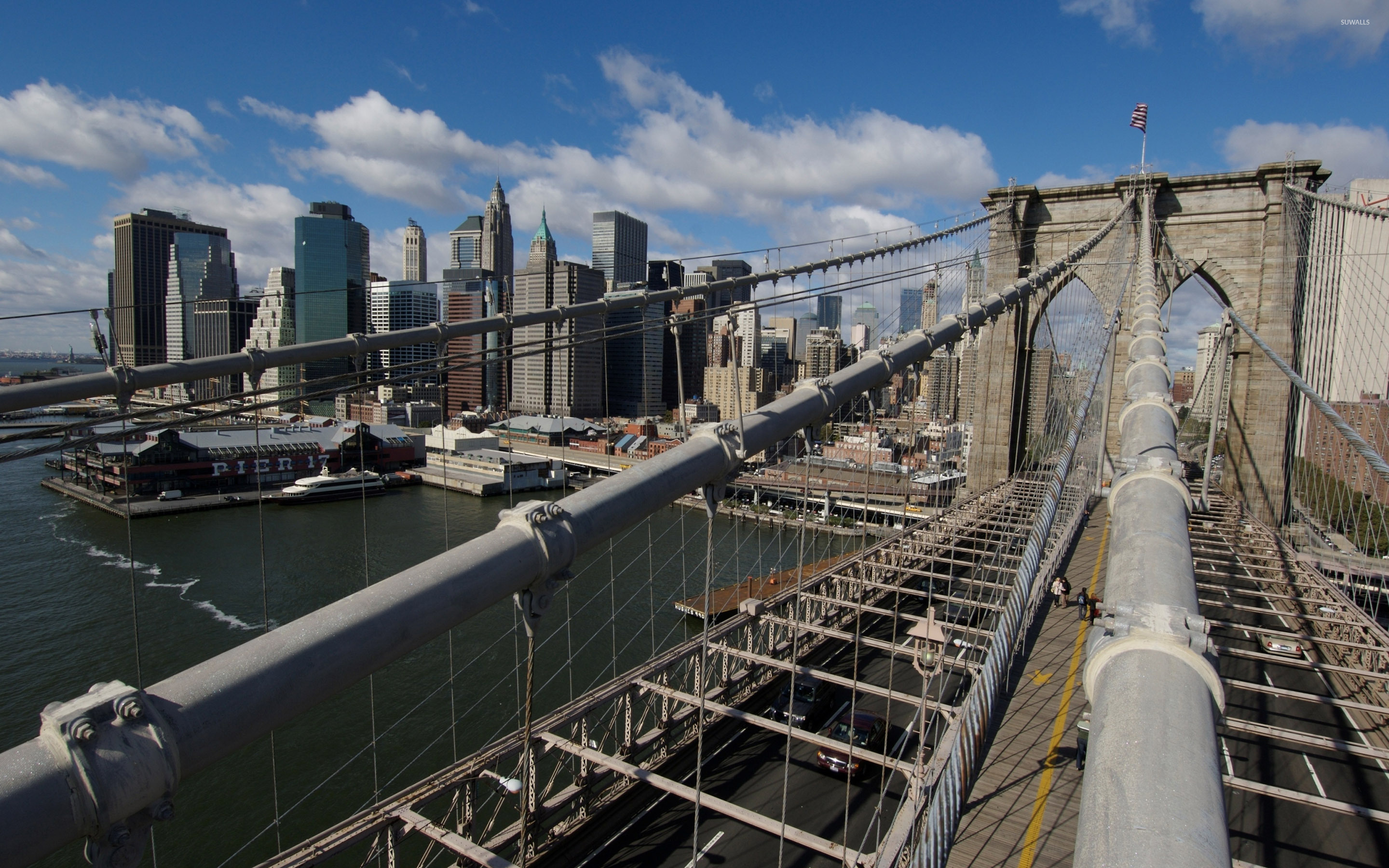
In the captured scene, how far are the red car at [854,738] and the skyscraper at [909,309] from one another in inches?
161

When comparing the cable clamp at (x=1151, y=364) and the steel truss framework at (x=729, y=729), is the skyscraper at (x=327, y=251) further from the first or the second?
the cable clamp at (x=1151, y=364)

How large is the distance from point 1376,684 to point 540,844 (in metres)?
6.82

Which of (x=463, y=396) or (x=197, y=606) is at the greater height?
(x=463, y=396)

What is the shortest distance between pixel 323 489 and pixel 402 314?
54.1 feet

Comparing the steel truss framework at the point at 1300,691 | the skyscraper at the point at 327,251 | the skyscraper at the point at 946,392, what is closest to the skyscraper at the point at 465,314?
the steel truss framework at the point at 1300,691

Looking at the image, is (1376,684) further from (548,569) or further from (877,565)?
(548,569)

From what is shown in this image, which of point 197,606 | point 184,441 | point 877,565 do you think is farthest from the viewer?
point 184,441

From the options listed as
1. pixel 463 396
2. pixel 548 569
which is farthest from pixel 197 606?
pixel 463 396

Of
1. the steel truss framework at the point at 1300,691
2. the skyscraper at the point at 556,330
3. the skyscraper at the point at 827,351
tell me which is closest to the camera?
the steel truss framework at the point at 1300,691

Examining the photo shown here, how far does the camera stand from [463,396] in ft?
112

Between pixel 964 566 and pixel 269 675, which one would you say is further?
pixel 964 566

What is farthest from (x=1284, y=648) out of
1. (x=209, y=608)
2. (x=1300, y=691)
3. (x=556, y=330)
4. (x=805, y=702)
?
(x=209, y=608)

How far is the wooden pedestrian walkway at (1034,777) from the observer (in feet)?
13.7

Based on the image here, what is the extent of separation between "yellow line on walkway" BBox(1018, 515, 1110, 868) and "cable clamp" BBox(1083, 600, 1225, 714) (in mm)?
2422
